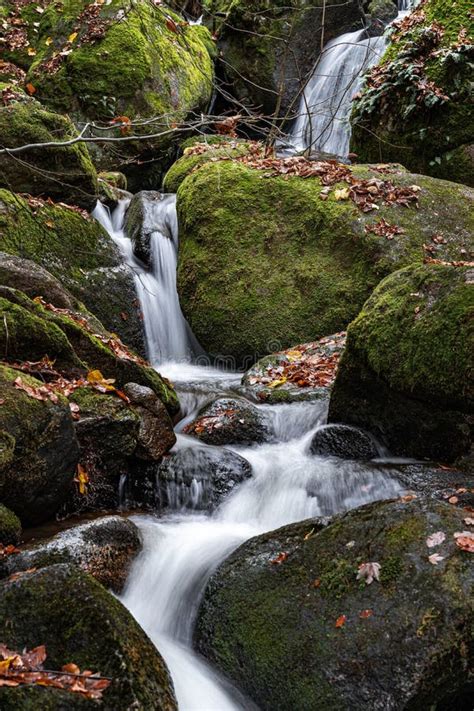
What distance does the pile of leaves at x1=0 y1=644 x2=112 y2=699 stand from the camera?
256 centimetres

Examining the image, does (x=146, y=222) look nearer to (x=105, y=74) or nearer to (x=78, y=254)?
(x=78, y=254)

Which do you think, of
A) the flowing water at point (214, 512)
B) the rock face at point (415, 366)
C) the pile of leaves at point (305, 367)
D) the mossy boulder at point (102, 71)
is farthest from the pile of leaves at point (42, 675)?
the mossy boulder at point (102, 71)

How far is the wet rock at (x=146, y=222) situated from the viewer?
32.0 ft

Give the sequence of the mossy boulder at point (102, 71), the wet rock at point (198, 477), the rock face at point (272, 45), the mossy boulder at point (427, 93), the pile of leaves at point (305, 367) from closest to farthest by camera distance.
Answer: the wet rock at point (198, 477), the pile of leaves at point (305, 367), the mossy boulder at point (427, 93), the mossy boulder at point (102, 71), the rock face at point (272, 45)

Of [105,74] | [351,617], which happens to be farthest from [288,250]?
[105,74]

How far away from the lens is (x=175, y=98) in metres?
13.9

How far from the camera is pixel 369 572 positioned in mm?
3355

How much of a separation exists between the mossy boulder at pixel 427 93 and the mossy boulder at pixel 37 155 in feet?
15.2

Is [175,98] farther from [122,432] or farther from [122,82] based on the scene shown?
[122,432]

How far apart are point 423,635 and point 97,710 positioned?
1.54m

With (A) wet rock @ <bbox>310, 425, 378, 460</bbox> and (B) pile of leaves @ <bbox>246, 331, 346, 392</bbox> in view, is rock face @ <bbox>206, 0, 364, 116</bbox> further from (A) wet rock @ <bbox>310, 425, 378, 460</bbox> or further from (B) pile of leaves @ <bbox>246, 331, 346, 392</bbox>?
(A) wet rock @ <bbox>310, 425, 378, 460</bbox>

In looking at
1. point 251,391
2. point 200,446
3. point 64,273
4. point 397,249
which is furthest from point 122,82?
point 200,446

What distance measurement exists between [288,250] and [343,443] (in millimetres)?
3545

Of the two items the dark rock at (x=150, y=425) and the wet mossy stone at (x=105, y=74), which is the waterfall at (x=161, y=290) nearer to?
the dark rock at (x=150, y=425)
